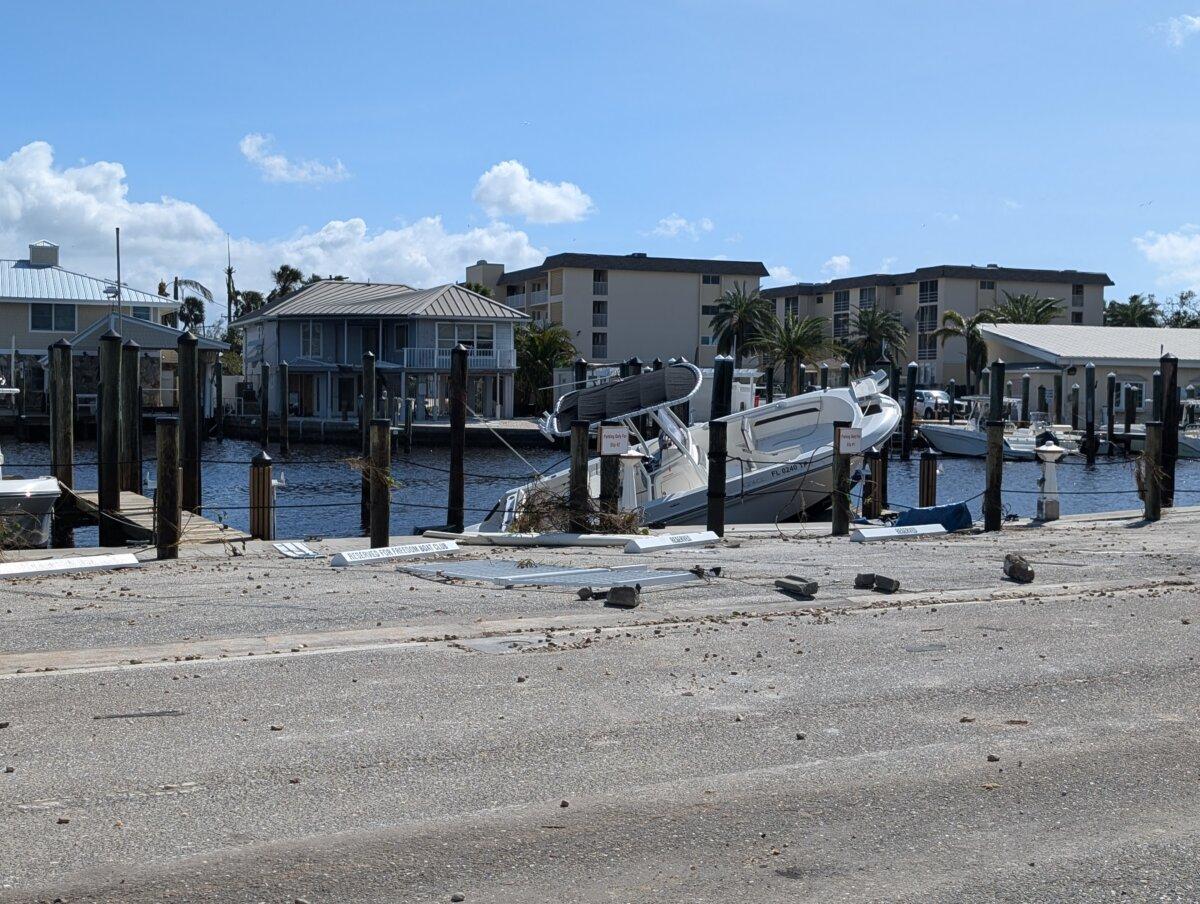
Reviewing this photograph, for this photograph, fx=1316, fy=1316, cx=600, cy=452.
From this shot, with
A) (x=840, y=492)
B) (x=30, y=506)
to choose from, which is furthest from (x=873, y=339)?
(x=30, y=506)

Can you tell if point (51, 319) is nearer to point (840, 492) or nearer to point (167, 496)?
point (167, 496)

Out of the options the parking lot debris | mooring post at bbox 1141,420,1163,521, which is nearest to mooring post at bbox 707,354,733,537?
the parking lot debris

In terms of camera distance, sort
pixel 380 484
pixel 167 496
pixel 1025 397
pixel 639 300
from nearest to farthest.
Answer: pixel 167 496
pixel 380 484
pixel 1025 397
pixel 639 300

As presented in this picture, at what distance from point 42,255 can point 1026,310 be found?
6282 centimetres

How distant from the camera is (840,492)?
1839 cm

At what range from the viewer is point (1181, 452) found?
56.6m

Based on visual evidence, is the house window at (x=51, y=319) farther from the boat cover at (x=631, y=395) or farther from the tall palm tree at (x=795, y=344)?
the boat cover at (x=631, y=395)

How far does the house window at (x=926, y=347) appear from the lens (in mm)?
95500

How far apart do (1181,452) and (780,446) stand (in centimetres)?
3544

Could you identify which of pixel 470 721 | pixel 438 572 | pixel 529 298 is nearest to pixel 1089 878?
pixel 470 721

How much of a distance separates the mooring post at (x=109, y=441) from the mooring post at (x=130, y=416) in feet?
0.39

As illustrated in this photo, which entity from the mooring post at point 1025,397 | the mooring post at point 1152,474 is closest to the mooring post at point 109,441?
the mooring post at point 1152,474

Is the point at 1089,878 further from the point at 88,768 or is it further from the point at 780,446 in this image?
the point at 780,446

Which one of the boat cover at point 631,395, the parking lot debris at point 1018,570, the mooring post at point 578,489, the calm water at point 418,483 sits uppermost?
the boat cover at point 631,395
